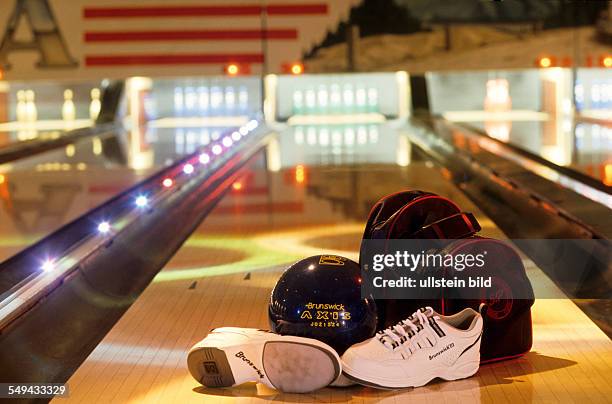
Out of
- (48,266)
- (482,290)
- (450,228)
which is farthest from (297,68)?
(482,290)

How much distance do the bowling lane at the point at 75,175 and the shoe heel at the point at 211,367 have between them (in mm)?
1616

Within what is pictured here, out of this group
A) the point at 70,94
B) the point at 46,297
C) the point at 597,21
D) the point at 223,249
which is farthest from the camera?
the point at 70,94

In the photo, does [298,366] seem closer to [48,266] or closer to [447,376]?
[447,376]

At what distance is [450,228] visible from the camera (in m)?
2.54

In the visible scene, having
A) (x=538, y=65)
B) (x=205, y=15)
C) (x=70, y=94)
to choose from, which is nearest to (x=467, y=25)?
(x=538, y=65)

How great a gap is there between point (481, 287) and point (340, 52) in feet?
24.0

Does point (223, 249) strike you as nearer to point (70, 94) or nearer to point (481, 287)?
point (481, 287)

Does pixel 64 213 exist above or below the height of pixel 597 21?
below

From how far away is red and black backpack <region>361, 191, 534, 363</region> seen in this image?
2344 millimetres

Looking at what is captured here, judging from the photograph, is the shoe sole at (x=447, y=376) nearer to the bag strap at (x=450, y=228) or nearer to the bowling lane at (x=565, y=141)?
the bag strap at (x=450, y=228)

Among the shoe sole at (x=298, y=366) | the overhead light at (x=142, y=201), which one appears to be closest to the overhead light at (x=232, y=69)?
the overhead light at (x=142, y=201)

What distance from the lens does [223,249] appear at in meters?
3.88

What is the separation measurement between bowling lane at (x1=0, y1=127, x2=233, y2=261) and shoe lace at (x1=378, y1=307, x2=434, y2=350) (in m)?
1.79

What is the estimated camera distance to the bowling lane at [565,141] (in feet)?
18.5
